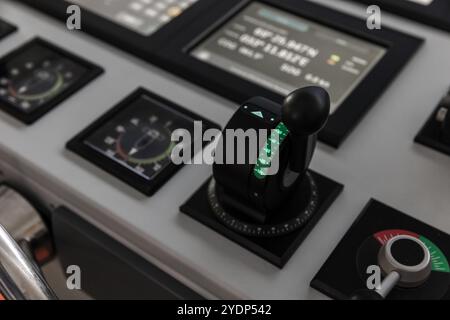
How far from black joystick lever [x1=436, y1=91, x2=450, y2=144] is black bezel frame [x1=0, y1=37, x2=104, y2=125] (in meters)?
0.42

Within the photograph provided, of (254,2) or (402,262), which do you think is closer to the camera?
(402,262)

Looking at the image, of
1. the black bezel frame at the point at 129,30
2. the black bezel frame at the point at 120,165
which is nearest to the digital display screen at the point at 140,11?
the black bezel frame at the point at 129,30

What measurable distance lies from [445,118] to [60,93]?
457 mm

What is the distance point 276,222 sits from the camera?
59cm

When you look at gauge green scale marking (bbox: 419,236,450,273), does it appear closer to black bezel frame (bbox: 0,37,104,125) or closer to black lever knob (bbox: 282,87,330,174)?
black lever knob (bbox: 282,87,330,174)

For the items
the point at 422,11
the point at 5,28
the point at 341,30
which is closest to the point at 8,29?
the point at 5,28

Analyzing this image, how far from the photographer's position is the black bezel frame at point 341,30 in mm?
694

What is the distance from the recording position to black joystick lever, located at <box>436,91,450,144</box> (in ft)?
2.17

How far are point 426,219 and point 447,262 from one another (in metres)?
0.06

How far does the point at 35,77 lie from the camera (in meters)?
0.76
